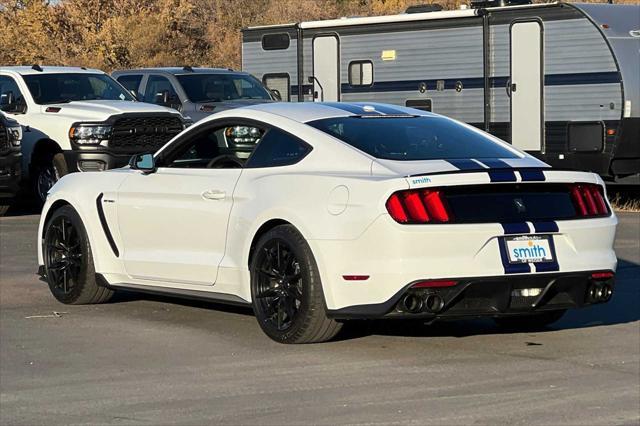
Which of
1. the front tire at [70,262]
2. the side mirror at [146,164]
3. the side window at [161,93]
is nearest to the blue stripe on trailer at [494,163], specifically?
the side mirror at [146,164]

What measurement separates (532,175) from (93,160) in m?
10.6

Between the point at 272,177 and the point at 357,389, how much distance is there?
1951 millimetres

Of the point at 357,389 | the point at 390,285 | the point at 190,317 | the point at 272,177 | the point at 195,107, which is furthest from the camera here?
the point at 195,107

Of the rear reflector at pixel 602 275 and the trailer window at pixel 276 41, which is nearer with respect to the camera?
the rear reflector at pixel 602 275

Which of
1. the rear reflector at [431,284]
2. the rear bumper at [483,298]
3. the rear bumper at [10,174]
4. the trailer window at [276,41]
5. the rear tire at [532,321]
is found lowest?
the rear tire at [532,321]

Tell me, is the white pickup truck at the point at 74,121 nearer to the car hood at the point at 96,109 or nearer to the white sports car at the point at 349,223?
the car hood at the point at 96,109

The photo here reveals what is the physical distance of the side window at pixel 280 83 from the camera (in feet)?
80.7

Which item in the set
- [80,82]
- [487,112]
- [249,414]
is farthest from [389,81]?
[249,414]

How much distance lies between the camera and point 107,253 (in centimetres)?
1040

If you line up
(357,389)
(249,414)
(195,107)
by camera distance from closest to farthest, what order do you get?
(249,414) < (357,389) < (195,107)

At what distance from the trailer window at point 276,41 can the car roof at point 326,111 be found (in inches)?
570

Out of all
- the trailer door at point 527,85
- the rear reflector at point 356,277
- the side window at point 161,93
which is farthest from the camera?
the side window at point 161,93

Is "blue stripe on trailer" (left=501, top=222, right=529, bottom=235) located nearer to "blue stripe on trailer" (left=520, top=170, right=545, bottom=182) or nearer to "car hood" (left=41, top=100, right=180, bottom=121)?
"blue stripe on trailer" (left=520, top=170, right=545, bottom=182)

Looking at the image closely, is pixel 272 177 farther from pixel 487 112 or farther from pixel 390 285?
pixel 487 112
